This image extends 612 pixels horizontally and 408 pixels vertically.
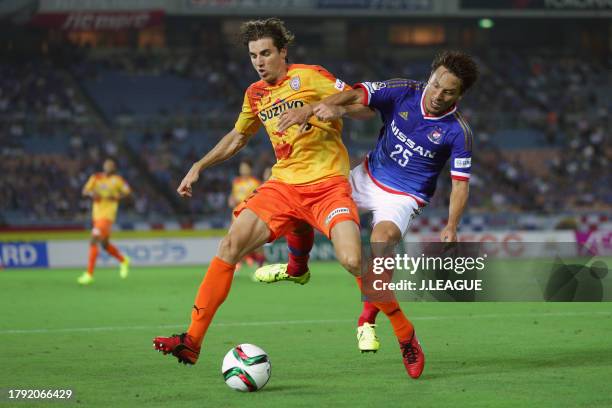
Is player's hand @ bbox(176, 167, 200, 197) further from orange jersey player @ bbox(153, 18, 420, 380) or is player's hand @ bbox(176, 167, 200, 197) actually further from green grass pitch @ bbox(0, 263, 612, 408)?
green grass pitch @ bbox(0, 263, 612, 408)

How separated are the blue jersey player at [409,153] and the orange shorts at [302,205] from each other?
38 cm

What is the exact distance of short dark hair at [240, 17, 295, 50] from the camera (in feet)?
25.2

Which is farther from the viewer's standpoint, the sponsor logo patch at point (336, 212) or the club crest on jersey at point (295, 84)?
the club crest on jersey at point (295, 84)

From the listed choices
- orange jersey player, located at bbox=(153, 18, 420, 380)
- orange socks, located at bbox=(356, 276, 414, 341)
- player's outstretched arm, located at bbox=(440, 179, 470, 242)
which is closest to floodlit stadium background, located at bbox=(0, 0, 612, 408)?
orange socks, located at bbox=(356, 276, 414, 341)

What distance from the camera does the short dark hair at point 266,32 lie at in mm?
7676

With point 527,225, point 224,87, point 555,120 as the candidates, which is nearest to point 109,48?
point 224,87

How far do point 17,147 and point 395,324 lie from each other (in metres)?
25.3

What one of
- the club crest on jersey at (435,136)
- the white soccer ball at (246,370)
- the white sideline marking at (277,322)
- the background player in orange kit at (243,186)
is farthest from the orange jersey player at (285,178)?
the background player in orange kit at (243,186)

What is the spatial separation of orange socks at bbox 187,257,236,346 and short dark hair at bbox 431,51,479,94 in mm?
2158

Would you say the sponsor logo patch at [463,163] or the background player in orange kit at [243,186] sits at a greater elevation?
the sponsor logo patch at [463,163]

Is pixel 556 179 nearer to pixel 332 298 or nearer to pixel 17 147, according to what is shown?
pixel 17 147

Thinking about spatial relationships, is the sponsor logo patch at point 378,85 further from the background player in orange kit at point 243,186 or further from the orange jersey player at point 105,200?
the background player in orange kit at point 243,186

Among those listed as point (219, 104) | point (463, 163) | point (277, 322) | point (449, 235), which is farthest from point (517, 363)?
point (219, 104)

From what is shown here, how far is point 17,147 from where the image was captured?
102ft
